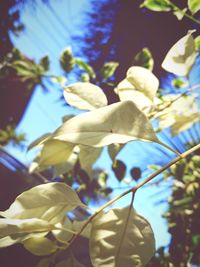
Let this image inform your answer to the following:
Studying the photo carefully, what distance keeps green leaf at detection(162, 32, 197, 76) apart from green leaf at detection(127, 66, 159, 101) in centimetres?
4

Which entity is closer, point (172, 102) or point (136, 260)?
point (136, 260)

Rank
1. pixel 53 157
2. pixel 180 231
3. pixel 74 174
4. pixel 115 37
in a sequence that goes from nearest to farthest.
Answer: pixel 53 157 → pixel 180 231 → pixel 74 174 → pixel 115 37

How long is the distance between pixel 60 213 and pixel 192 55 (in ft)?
0.87

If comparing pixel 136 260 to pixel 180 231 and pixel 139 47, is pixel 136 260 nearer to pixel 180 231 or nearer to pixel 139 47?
pixel 180 231

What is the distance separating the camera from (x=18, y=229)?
0.23 meters

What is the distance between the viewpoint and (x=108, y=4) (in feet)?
3.72

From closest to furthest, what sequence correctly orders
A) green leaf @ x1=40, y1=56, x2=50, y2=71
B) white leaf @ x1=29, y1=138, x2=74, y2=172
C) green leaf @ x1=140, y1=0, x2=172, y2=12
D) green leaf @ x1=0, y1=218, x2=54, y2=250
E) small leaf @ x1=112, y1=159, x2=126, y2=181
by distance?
green leaf @ x1=0, y1=218, x2=54, y2=250
white leaf @ x1=29, y1=138, x2=74, y2=172
green leaf @ x1=140, y1=0, x2=172, y2=12
small leaf @ x1=112, y1=159, x2=126, y2=181
green leaf @ x1=40, y1=56, x2=50, y2=71

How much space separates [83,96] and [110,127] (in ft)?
0.44

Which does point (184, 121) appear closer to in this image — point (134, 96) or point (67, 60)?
point (134, 96)

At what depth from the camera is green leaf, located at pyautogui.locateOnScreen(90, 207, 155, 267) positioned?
0.26m

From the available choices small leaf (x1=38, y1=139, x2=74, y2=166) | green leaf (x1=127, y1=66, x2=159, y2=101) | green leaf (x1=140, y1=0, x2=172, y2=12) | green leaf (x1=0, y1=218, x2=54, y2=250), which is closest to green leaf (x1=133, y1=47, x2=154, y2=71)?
green leaf (x1=140, y1=0, x2=172, y2=12)

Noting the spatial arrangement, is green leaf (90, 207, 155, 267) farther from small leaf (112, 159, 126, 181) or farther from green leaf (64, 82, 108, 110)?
small leaf (112, 159, 126, 181)

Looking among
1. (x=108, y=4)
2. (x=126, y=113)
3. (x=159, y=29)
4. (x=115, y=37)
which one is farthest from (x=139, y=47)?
(x=126, y=113)

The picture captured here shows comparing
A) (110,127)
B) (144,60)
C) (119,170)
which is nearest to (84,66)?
(144,60)
